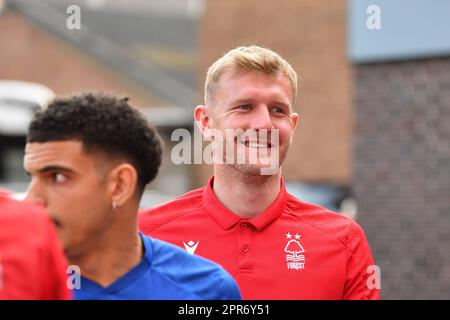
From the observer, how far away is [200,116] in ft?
15.3

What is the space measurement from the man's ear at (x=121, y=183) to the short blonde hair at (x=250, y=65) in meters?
1.24

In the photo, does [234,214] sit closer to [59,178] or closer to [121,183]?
[121,183]

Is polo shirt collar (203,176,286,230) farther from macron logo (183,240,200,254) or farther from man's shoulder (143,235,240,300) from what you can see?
man's shoulder (143,235,240,300)

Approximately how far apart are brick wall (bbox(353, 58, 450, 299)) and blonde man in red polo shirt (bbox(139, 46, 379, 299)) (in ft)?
18.4

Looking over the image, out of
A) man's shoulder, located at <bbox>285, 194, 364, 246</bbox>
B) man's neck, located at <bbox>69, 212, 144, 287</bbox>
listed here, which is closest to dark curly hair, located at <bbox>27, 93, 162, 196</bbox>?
man's neck, located at <bbox>69, 212, 144, 287</bbox>

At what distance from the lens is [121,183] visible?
10.9 feet

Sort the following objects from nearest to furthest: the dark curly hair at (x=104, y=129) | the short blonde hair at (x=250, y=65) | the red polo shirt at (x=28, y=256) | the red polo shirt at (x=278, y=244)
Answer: the red polo shirt at (x=28, y=256)
the dark curly hair at (x=104, y=129)
the red polo shirt at (x=278, y=244)
the short blonde hair at (x=250, y=65)

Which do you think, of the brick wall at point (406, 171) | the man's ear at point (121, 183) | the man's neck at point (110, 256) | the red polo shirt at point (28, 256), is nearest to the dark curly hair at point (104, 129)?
the man's ear at point (121, 183)

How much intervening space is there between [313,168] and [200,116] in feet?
61.7

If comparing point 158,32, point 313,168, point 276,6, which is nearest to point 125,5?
point 158,32

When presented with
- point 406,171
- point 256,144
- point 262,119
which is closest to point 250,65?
point 262,119

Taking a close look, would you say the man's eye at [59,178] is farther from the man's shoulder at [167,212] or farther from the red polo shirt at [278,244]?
the man's shoulder at [167,212]

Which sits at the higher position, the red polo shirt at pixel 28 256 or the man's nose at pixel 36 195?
the man's nose at pixel 36 195

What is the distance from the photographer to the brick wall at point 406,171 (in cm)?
996
